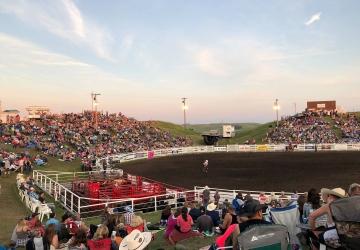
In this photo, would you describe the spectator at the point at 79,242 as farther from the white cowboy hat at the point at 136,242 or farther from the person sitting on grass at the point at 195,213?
the person sitting on grass at the point at 195,213

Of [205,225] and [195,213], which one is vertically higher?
[195,213]

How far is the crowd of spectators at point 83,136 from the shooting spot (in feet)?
144

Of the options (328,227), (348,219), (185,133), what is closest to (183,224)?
(328,227)

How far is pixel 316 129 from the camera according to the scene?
69312 millimetres

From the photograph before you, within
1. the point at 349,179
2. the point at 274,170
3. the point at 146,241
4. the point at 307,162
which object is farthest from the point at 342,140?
the point at 146,241

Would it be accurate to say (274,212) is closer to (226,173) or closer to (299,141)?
(226,173)

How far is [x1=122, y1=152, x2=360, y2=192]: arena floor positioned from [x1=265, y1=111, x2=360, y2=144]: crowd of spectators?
22.5m

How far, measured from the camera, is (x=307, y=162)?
41.2 m

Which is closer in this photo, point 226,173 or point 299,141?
point 226,173

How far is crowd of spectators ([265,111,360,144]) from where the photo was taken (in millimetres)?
65062

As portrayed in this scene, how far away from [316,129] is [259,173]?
39188 millimetres

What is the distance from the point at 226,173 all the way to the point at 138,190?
1409 cm

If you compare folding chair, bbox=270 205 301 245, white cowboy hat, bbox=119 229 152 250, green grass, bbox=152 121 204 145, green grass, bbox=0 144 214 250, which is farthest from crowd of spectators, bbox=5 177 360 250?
green grass, bbox=152 121 204 145

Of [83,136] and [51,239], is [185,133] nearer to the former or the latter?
[83,136]
